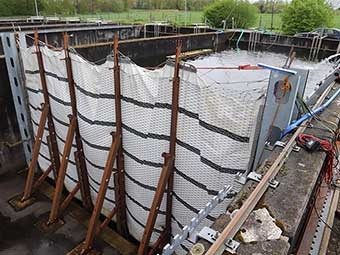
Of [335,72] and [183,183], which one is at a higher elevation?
[335,72]

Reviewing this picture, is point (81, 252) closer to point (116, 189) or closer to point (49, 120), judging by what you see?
point (116, 189)

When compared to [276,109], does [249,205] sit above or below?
below

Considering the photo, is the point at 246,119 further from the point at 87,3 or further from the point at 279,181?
the point at 87,3

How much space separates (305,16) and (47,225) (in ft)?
81.2

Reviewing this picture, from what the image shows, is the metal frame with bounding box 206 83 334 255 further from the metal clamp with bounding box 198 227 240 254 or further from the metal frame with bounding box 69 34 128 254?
the metal frame with bounding box 69 34 128 254

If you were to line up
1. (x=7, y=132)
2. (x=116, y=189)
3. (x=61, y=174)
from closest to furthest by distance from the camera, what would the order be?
(x=116, y=189) < (x=61, y=174) < (x=7, y=132)

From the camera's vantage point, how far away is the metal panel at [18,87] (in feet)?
17.0

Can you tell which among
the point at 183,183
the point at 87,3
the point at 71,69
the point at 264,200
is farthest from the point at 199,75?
the point at 87,3

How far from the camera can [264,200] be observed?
185 cm

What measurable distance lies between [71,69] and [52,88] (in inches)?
32.4

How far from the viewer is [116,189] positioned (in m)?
4.46

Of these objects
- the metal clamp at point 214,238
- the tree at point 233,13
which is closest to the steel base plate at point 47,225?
the metal clamp at point 214,238

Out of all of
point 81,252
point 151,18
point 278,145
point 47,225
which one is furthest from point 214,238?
point 151,18

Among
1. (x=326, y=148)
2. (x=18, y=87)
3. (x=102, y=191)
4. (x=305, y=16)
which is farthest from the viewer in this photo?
(x=305, y=16)
